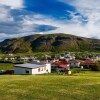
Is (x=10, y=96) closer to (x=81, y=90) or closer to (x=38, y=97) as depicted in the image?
(x=38, y=97)

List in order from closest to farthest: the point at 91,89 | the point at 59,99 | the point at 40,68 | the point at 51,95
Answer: the point at 59,99, the point at 51,95, the point at 91,89, the point at 40,68

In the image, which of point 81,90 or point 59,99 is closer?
point 59,99

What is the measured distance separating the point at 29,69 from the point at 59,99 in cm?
5132

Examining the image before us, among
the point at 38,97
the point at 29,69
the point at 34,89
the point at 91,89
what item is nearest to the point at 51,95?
the point at 38,97

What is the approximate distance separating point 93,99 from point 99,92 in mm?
3906

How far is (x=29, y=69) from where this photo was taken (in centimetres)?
7831

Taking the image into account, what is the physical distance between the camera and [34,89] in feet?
107

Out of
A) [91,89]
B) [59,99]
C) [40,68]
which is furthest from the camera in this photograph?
[40,68]

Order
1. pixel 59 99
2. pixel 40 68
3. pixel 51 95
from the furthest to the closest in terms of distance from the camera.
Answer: pixel 40 68 → pixel 51 95 → pixel 59 99

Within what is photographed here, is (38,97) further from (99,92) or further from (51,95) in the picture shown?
(99,92)

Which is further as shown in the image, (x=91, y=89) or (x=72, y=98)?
(x=91, y=89)

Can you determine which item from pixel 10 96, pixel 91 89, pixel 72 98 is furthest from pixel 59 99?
pixel 91 89

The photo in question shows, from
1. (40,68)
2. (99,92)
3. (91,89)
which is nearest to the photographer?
(99,92)

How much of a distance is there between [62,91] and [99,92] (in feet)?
14.0
